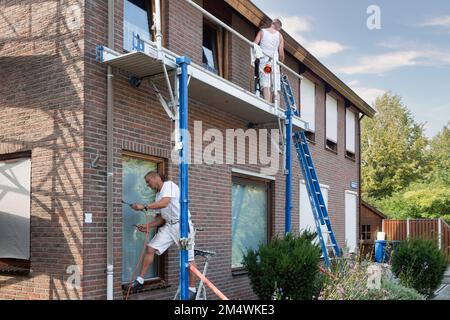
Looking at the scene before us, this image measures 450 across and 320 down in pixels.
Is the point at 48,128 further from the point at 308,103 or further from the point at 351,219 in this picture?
the point at 351,219

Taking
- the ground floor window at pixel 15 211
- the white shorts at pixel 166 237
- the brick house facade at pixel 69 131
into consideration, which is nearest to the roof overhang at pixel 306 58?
the brick house facade at pixel 69 131

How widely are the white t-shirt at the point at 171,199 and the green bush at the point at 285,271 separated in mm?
1286

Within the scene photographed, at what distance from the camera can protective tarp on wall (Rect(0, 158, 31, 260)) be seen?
7000 millimetres

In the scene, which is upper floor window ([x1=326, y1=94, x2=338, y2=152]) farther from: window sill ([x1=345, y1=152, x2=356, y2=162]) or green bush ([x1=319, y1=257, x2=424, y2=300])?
green bush ([x1=319, y1=257, x2=424, y2=300])

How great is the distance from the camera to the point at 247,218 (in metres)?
10.2

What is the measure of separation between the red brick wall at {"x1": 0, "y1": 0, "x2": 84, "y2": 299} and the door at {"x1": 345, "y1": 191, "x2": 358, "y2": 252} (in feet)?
37.9

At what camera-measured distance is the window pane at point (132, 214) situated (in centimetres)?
714

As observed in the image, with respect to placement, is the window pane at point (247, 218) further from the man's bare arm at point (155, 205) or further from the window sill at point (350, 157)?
the window sill at point (350, 157)

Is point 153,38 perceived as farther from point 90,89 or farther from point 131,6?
point 90,89

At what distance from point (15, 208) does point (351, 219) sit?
12333 mm

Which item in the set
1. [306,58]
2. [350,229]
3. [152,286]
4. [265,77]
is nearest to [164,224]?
[152,286]

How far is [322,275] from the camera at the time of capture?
8.02m

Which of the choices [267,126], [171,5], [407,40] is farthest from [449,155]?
[171,5]
